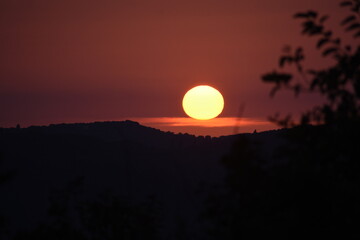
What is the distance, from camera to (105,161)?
69.8 meters

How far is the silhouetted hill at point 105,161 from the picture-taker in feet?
202

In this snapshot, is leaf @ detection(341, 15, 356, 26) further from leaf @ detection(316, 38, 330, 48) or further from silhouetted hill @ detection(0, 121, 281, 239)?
silhouetted hill @ detection(0, 121, 281, 239)

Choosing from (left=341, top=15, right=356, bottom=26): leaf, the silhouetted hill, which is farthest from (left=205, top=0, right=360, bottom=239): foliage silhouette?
the silhouetted hill

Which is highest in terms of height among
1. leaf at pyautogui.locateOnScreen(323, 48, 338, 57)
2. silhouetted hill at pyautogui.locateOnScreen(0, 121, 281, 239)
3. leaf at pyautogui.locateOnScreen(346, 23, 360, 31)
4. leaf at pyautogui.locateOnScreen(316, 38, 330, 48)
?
leaf at pyautogui.locateOnScreen(346, 23, 360, 31)

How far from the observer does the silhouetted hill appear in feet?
202

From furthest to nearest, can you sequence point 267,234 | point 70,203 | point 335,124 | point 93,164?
point 93,164 < point 70,203 < point 335,124 < point 267,234

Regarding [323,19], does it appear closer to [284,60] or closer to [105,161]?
[284,60]

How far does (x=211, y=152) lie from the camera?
236 feet

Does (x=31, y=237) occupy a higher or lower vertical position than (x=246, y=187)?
lower

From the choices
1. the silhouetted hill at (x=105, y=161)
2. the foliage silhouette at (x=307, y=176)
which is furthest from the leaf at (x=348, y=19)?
the silhouetted hill at (x=105, y=161)

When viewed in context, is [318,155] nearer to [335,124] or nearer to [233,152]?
[335,124]

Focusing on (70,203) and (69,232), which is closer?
(69,232)

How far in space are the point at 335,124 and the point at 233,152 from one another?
2.16m

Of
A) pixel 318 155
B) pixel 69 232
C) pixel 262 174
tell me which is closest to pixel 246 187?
pixel 262 174
